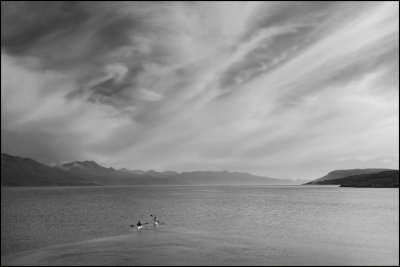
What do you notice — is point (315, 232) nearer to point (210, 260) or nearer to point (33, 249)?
point (210, 260)

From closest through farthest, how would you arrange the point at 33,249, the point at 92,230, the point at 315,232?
the point at 33,249 → the point at 315,232 → the point at 92,230

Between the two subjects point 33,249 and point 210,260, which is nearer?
point 210,260

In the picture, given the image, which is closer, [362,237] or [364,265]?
[364,265]

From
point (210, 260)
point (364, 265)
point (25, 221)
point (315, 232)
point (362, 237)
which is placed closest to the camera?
point (364, 265)

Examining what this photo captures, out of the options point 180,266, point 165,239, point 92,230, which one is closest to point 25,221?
point 92,230

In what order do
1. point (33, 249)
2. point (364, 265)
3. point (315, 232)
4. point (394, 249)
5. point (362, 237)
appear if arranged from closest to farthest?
point (364, 265) → point (394, 249) → point (33, 249) → point (362, 237) → point (315, 232)

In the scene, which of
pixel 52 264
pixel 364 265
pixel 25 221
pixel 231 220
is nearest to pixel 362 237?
pixel 364 265

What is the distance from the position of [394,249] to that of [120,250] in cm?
3567

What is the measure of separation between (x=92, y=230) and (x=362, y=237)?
4724 centimetres

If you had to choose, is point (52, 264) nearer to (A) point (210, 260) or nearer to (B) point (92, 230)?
(A) point (210, 260)

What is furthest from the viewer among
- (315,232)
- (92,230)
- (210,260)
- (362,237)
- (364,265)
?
(92,230)

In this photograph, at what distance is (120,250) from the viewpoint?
4447 cm

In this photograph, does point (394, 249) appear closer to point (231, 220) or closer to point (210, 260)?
point (210, 260)

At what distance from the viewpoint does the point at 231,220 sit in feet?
254
